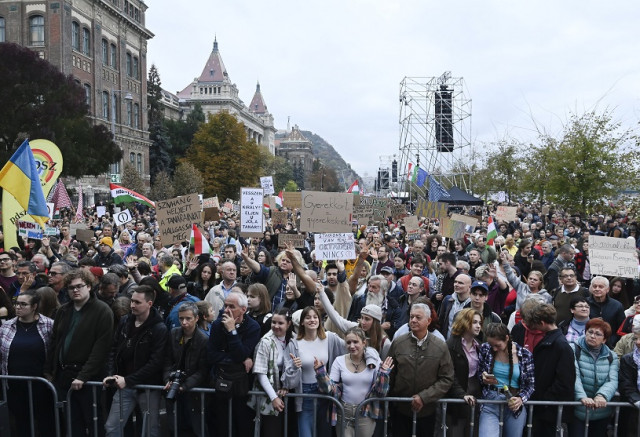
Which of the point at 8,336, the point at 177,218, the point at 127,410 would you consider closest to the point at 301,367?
the point at 127,410

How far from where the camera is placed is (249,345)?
5.18 metres

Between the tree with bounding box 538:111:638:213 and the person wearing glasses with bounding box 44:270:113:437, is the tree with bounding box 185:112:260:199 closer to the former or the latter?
the tree with bounding box 538:111:638:213

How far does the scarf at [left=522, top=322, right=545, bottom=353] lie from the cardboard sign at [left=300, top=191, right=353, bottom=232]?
13.8ft

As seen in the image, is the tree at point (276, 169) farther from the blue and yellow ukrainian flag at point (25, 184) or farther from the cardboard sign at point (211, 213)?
the blue and yellow ukrainian flag at point (25, 184)

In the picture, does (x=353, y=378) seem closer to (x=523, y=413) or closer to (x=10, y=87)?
(x=523, y=413)

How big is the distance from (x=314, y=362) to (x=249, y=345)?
613mm

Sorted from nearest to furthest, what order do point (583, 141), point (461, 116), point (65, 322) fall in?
point (65, 322)
point (583, 141)
point (461, 116)

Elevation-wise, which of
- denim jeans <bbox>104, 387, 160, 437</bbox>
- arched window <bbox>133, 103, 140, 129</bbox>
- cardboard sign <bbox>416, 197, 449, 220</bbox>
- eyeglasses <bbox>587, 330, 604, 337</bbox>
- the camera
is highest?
arched window <bbox>133, 103, 140, 129</bbox>

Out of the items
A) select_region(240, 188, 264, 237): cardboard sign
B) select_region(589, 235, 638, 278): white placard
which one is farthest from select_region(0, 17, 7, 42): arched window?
select_region(589, 235, 638, 278): white placard

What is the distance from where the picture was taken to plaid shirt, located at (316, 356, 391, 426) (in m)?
4.85

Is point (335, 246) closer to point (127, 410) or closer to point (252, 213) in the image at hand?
point (252, 213)

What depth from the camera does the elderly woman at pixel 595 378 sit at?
16.5ft

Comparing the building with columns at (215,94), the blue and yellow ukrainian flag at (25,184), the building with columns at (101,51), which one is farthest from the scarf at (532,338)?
the building with columns at (215,94)

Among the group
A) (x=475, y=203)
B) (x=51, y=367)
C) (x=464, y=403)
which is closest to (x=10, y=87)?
(x=475, y=203)
